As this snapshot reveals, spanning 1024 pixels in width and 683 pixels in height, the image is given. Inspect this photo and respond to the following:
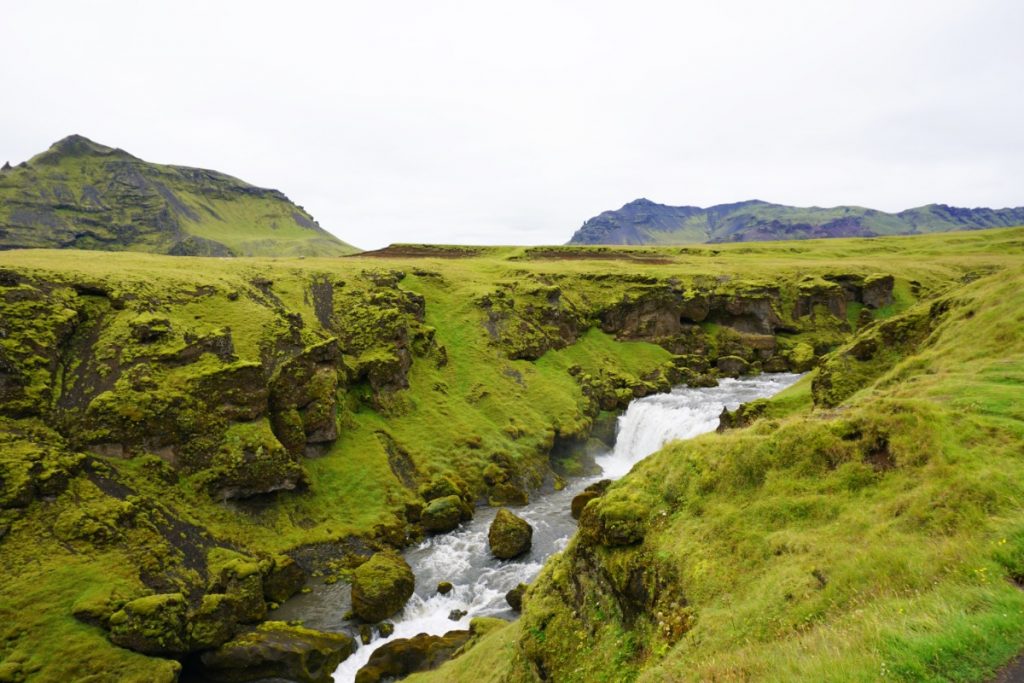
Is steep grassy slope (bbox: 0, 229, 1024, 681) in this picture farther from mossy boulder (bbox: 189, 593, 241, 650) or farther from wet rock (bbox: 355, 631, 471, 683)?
wet rock (bbox: 355, 631, 471, 683)

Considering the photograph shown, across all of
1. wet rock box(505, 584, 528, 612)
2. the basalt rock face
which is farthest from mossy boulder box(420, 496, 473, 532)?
the basalt rock face

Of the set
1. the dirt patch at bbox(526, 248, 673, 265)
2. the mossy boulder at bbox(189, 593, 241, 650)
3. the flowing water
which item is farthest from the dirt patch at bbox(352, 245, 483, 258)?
the mossy boulder at bbox(189, 593, 241, 650)

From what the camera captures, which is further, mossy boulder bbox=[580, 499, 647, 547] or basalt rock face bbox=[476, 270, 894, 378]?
basalt rock face bbox=[476, 270, 894, 378]

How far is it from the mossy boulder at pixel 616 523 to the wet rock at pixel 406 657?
14.3 m

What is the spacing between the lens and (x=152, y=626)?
24.6 metres

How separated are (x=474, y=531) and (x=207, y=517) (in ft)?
57.0

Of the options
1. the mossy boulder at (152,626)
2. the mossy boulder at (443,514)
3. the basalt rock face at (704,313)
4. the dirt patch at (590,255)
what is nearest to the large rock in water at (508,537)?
the mossy boulder at (443,514)

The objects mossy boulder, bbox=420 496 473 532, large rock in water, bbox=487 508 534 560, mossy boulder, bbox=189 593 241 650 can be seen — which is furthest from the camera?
mossy boulder, bbox=420 496 473 532

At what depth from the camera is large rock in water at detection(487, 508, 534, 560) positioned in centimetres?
3453

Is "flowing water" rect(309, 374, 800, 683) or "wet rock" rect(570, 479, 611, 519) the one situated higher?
"wet rock" rect(570, 479, 611, 519)

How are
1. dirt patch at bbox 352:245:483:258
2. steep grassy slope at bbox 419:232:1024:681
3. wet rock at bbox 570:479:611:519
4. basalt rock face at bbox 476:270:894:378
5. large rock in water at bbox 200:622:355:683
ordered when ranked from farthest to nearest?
dirt patch at bbox 352:245:483:258, basalt rock face at bbox 476:270:894:378, wet rock at bbox 570:479:611:519, large rock in water at bbox 200:622:355:683, steep grassy slope at bbox 419:232:1024:681

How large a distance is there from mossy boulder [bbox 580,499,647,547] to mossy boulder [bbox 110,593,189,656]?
861 inches

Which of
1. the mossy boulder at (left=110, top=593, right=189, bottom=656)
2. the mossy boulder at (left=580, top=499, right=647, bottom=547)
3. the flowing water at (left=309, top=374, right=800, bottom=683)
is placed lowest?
the flowing water at (left=309, top=374, right=800, bottom=683)

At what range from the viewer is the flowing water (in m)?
29.2
